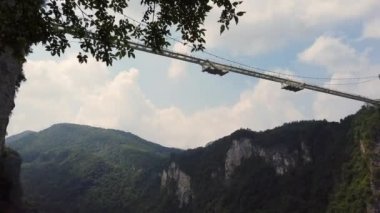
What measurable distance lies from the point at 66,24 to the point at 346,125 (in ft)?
439

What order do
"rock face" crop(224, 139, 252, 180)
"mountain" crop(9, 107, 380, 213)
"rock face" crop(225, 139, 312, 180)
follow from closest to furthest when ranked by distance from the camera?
"mountain" crop(9, 107, 380, 213)
"rock face" crop(225, 139, 312, 180)
"rock face" crop(224, 139, 252, 180)

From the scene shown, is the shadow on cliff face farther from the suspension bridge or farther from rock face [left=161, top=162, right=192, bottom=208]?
rock face [left=161, top=162, right=192, bottom=208]

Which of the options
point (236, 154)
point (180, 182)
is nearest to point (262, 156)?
point (236, 154)

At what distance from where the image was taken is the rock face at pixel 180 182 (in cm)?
17712

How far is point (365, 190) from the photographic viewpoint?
9669 centimetres

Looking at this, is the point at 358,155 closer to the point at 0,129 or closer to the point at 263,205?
the point at 263,205

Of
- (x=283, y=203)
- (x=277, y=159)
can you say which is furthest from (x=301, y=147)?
(x=283, y=203)

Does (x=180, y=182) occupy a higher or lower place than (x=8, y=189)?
higher

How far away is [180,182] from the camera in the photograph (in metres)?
184

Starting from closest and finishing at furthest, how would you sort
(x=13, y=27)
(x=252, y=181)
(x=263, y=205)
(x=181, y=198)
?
(x=13, y=27) < (x=263, y=205) < (x=252, y=181) < (x=181, y=198)

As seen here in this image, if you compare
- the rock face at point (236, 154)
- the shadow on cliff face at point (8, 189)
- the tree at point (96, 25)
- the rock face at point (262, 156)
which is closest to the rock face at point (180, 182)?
the rock face at point (262, 156)

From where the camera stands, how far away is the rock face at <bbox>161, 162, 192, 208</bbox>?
6973 inches

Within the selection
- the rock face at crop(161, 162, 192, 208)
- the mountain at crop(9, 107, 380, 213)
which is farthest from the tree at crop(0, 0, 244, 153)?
the rock face at crop(161, 162, 192, 208)

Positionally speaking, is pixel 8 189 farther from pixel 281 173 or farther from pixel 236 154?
pixel 236 154
